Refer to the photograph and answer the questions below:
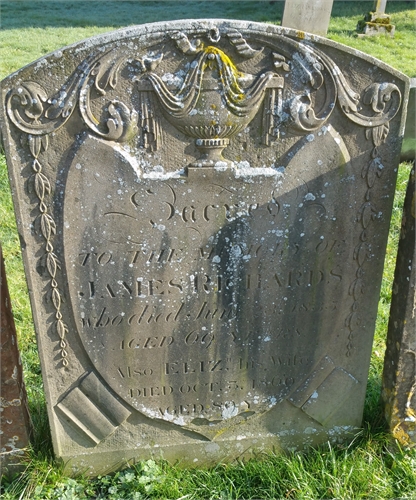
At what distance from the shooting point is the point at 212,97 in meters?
2.17

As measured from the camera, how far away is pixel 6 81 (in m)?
2.08

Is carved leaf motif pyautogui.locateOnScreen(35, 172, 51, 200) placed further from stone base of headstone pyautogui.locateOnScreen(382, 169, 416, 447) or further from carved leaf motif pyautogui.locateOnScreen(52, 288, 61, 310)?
stone base of headstone pyautogui.locateOnScreen(382, 169, 416, 447)

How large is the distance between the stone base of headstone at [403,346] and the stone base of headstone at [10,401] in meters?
1.92

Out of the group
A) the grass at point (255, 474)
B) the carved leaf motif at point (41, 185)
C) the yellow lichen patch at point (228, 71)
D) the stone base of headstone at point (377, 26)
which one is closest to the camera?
the yellow lichen patch at point (228, 71)

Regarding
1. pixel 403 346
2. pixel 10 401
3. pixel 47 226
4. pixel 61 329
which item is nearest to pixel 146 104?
pixel 47 226

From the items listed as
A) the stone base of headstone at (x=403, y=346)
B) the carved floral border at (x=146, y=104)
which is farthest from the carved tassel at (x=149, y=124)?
the stone base of headstone at (x=403, y=346)

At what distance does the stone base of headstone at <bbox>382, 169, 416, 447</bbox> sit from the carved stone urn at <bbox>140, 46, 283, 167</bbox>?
0.86 m

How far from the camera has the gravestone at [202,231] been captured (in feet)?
7.02

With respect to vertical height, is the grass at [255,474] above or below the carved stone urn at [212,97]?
below

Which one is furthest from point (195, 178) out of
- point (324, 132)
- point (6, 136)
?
point (6, 136)

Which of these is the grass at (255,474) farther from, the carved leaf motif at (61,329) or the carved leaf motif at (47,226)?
the carved leaf motif at (47,226)

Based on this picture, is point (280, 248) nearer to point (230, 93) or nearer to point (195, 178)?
point (195, 178)

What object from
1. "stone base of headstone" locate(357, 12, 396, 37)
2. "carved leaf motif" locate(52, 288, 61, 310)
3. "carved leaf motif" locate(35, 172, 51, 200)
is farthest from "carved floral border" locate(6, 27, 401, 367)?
"stone base of headstone" locate(357, 12, 396, 37)

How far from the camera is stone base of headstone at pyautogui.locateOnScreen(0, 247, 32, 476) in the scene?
2562 millimetres
